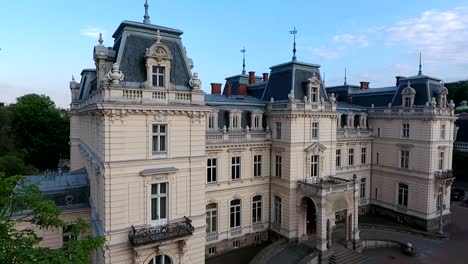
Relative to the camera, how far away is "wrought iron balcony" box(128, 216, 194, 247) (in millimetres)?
16547

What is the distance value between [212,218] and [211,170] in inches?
170

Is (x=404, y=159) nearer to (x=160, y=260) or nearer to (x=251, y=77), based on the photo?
(x=251, y=77)

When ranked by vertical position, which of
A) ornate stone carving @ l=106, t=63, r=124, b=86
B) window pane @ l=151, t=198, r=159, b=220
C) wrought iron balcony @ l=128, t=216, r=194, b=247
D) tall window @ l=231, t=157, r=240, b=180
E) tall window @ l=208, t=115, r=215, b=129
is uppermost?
ornate stone carving @ l=106, t=63, r=124, b=86

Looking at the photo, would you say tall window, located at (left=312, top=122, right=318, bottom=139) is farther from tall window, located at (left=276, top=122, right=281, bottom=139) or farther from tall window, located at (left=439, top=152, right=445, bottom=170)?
tall window, located at (left=439, top=152, right=445, bottom=170)

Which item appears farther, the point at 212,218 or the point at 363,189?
the point at 363,189

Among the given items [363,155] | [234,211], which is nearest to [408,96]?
[363,155]

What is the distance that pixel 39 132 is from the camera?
185ft

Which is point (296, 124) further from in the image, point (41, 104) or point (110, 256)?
point (41, 104)

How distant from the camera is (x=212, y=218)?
27.2 metres

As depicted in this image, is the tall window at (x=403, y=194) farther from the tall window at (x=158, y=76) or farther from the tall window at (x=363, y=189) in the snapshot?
the tall window at (x=158, y=76)

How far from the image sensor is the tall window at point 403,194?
35.2 meters

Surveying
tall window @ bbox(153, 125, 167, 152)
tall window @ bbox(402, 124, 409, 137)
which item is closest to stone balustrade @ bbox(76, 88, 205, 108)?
tall window @ bbox(153, 125, 167, 152)

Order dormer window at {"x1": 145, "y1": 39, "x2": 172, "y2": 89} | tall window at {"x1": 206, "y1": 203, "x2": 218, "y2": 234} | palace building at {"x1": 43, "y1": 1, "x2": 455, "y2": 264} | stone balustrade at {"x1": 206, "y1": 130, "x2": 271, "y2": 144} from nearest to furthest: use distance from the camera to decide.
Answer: palace building at {"x1": 43, "y1": 1, "x2": 455, "y2": 264}
dormer window at {"x1": 145, "y1": 39, "x2": 172, "y2": 89}
stone balustrade at {"x1": 206, "y1": 130, "x2": 271, "y2": 144}
tall window at {"x1": 206, "y1": 203, "x2": 218, "y2": 234}

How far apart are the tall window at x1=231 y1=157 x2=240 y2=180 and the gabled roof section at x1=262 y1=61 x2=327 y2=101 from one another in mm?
7212
